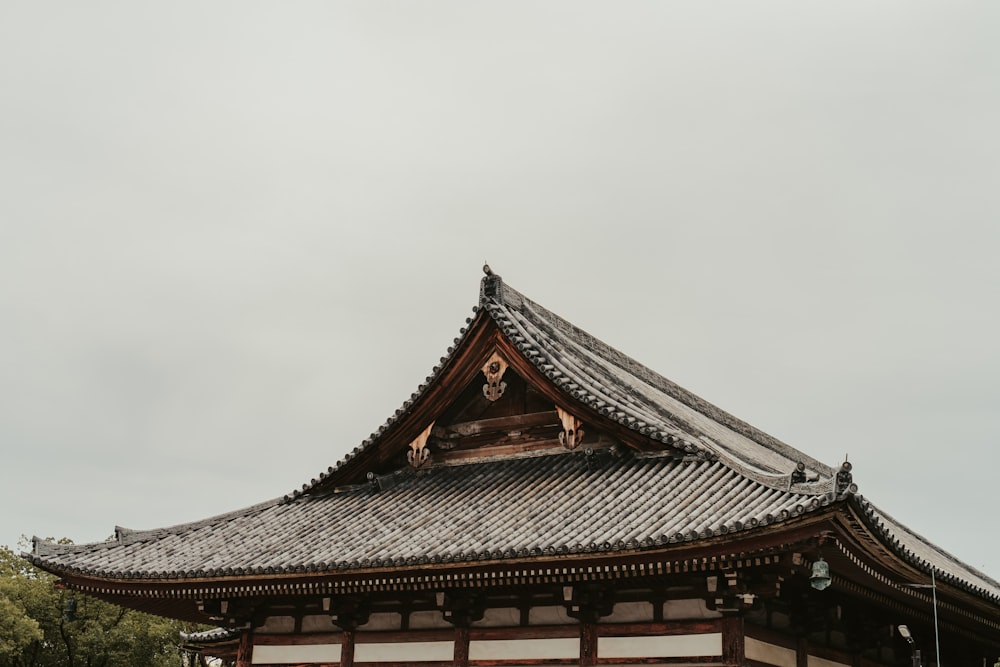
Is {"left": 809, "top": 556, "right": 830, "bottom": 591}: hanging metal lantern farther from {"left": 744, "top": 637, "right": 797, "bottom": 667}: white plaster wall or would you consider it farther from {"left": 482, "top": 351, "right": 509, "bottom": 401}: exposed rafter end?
{"left": 482, "top": 351, "right": 509, "bottom": 401}: exposed rafter end

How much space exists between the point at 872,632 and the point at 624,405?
16.3ft

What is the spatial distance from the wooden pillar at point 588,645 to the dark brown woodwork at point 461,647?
1.74 m

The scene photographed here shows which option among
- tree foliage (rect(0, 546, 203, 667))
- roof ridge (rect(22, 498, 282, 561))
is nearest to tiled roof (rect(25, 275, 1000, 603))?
roof ridge (rect(22, 498, 282, 561))

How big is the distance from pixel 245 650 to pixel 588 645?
19.2 ft

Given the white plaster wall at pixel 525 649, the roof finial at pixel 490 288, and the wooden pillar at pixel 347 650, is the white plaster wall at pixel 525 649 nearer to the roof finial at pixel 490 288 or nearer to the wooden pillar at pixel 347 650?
the wooden pillar at pixel 347 650

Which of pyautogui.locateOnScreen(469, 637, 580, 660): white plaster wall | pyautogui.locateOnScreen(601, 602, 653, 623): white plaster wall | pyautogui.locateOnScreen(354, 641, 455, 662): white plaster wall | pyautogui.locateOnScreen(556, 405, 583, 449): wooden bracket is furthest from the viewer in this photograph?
pyautogui.locateOnScreen(556, 405, 583, 449): wooden bracket

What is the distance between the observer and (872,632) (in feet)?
49.8

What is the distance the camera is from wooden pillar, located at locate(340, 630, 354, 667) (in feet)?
47.9

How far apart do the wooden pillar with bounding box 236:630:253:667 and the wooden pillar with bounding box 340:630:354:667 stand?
1.78m

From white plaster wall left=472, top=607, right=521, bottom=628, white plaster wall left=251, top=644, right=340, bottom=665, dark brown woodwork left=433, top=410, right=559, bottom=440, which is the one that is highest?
dark brown woodwork left=433, top=410, right=559, bottom=440

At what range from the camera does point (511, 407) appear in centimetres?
1633

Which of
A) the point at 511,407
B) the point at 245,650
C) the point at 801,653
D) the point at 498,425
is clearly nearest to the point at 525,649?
the point at 801,653

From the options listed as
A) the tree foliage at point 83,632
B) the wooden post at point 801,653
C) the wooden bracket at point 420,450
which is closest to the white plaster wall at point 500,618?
the wooden bracket at point 420,450

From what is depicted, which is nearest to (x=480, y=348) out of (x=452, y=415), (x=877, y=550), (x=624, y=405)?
(x=452, y=415)
